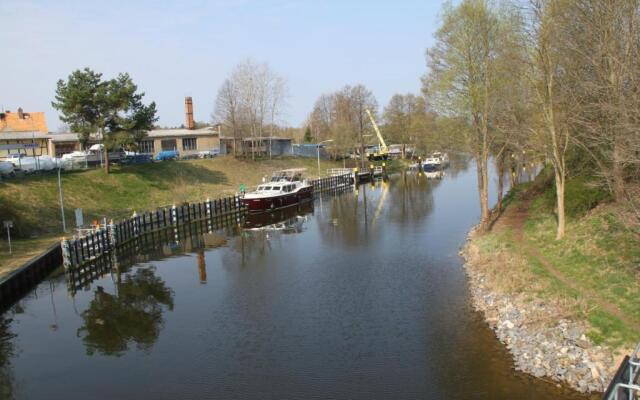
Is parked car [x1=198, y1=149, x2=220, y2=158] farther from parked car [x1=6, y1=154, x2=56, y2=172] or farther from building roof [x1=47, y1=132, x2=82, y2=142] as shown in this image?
parked car [x1=6, y1=154, x2=56, y2=172]

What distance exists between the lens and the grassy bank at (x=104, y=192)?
34719 mm

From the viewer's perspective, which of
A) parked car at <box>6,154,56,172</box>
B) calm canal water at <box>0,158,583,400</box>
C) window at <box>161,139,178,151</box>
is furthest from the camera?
window at <box>161,139,178,151</box>

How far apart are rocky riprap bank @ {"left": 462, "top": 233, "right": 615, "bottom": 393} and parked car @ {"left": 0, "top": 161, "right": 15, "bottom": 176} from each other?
38.3 meters

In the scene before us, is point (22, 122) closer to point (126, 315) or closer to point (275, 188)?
point (275, 188)

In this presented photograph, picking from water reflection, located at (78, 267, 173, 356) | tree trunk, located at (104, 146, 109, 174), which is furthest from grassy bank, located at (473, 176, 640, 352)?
tree trunk, located at (104, 146, 109, 174)

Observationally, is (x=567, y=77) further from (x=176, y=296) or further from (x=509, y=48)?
(x=176, y=296)

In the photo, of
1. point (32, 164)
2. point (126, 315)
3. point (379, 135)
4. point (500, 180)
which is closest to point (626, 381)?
point (126, 315)

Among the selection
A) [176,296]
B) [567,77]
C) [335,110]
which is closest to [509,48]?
[567,77]

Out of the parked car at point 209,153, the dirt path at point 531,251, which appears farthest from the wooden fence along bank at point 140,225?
the parked car at point 209,153

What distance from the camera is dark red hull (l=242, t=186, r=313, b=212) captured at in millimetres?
49562

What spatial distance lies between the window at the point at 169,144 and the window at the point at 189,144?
1.38 meters

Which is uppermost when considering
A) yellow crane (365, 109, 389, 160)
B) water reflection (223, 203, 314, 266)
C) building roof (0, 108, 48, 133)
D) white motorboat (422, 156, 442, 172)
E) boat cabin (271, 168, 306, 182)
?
building roof (0, 108, 48, 133)

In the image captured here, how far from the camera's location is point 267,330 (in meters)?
20.1

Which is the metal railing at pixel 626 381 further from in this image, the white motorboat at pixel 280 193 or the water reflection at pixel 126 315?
the white motorboat at pixel 280 193
